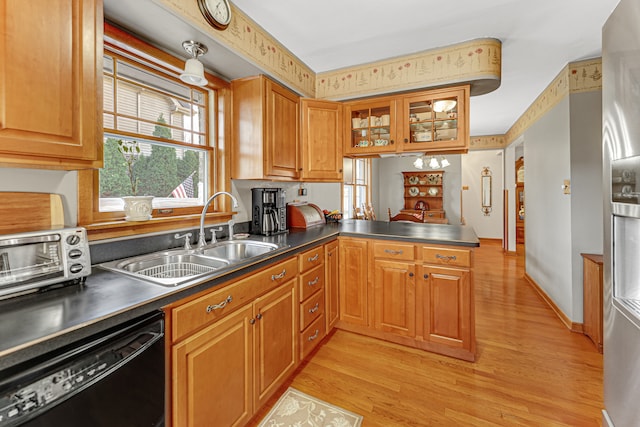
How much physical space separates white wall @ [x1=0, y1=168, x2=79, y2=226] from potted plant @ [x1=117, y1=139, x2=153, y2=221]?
237 mm

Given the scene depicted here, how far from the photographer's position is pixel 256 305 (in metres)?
1.52

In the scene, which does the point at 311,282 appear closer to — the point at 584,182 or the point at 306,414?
the point at 306,414

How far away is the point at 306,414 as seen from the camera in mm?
1632

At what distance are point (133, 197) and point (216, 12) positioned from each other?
1.19 meters

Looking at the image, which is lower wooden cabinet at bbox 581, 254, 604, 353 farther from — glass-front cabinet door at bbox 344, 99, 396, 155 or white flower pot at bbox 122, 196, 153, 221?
white flower pot at bbox 122, 196, 153, 221

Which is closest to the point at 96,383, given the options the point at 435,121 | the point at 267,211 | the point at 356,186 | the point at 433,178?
the point at 267,211

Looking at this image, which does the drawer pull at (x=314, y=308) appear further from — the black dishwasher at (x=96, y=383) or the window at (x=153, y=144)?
the black dishwasher at (x=96, y=383)

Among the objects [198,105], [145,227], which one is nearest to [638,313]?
[145,227]

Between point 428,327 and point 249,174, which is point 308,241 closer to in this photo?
point 249,174

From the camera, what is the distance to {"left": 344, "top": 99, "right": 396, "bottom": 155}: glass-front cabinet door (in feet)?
9.02

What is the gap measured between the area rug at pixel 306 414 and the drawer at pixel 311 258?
0.80 m

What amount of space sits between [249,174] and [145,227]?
32.4 inches

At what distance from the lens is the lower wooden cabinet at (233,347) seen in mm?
1108

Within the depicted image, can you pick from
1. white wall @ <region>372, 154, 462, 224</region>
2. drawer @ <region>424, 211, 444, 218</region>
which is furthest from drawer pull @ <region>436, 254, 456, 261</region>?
white wall @ <region>372, 154, 462, 224</region>
